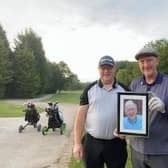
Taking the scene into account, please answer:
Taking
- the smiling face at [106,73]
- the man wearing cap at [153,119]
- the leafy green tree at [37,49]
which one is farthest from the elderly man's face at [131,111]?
the leafy green tree at [37,49]

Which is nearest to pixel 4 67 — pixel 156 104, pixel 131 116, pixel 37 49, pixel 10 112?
pixel 37 49

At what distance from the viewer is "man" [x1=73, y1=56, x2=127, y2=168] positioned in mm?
4953

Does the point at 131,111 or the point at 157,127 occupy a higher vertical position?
the point at 131,111

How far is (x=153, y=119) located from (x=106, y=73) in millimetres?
848

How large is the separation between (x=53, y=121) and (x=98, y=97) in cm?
1271

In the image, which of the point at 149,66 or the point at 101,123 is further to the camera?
the point at 101,123

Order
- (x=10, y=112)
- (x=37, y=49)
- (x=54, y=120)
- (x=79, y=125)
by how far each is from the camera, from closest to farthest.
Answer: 1. (x=79, y=125)
2. (x=54, y=120)
3. (x=10, y=112)
4. (x=37, y=49)

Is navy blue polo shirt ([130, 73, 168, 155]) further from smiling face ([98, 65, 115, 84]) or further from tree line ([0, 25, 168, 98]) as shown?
tree line ([0, 25, 168, 98])

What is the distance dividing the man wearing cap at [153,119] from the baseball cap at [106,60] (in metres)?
0.52

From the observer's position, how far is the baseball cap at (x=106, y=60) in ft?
16.2

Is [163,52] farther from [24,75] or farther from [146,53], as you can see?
[24,75]

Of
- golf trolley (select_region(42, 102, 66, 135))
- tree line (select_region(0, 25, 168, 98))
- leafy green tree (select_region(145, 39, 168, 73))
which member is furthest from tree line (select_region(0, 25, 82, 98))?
golf trolley (select_region(42, 102, 66, 135))

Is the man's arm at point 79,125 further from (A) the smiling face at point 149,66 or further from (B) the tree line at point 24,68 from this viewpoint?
(B) the tree line at point 24,68

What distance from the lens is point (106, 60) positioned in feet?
16.2
